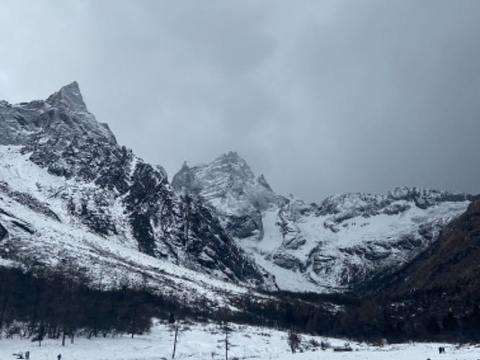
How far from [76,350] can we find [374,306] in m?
142

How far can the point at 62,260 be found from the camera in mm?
170125

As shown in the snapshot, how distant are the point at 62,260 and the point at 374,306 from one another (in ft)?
415

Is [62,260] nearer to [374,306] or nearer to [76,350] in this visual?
[76,350]

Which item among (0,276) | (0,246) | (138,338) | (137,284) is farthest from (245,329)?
(0,246)

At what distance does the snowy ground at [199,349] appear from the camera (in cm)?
7494

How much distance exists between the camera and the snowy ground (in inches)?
2950

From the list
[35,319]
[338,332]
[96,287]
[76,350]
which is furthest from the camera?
[338,332]

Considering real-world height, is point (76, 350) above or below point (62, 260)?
below

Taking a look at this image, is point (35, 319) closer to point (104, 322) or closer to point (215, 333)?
point (104, 322)

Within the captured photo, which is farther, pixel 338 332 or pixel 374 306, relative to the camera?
pixel 374 306

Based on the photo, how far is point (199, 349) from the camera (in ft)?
313

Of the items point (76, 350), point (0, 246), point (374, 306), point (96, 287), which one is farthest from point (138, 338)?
point (374, 306)

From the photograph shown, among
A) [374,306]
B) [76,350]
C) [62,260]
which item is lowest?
[76,350]

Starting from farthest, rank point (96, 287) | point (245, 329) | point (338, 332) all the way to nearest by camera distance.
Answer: point (338, 332) → point (96, 287) → point (245, 329)
